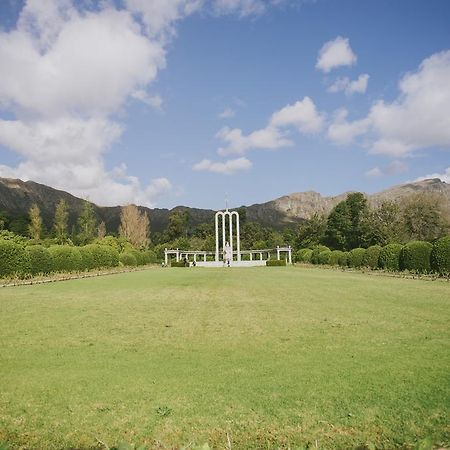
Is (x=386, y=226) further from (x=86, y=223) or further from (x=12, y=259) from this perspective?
(x=86, y=223)

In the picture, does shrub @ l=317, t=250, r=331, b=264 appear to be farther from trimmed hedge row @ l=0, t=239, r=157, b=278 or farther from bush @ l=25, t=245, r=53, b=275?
bush @ l=25, t=245, r=53, b=275

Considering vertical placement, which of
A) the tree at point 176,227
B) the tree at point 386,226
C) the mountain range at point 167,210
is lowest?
the tree at point 386,226

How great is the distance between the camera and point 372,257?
25.8 metres

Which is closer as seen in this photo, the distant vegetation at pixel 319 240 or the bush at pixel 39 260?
the bush at pixel 39 260

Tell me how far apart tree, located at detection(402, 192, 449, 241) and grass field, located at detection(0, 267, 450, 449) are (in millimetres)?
32669

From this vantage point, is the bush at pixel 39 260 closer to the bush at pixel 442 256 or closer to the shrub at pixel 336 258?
the bush at pixel 442 256

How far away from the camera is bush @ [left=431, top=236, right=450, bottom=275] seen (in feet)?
61.4

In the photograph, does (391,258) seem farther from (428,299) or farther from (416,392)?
(416,392)

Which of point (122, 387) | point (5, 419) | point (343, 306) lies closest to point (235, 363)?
point (122, 387)

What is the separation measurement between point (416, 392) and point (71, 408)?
3239 millimetres

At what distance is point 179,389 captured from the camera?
160 inches

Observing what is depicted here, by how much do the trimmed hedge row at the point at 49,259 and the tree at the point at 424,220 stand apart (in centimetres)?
2714

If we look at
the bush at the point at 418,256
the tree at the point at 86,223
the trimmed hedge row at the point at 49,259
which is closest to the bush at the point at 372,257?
the bush at the point at 418,256

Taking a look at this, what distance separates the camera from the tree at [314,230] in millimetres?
50219
